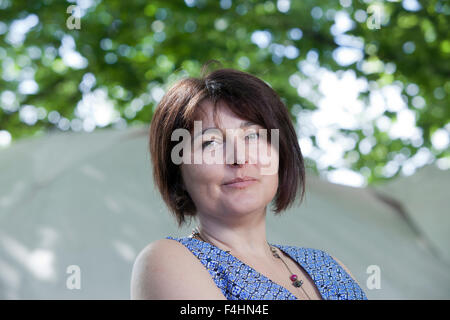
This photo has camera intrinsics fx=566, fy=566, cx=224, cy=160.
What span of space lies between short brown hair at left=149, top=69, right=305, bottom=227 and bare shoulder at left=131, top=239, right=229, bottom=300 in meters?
0.14

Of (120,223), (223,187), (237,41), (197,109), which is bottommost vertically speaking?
(120,223)

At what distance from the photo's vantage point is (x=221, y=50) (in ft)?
11.3

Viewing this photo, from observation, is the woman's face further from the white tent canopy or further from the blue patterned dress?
the white tent canopy

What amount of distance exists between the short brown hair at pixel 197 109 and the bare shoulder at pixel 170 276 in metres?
0.14

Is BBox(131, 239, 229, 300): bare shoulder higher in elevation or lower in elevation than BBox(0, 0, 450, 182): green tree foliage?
lower

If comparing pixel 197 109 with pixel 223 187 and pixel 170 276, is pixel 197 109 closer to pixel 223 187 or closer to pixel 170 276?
pixel 223 187

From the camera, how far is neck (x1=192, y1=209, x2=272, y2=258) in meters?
0.82

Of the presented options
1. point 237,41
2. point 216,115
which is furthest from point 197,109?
point 237,41

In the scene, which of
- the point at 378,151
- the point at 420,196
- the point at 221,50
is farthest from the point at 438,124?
the point at 221,50

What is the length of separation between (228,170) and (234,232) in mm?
113

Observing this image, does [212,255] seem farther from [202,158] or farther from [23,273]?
[23,273]

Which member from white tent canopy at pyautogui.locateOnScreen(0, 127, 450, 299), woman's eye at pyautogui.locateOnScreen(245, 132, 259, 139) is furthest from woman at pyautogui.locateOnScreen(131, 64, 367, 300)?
white tent canopy at pyautogui.locateOnScreen(0, 127, 450, 299)

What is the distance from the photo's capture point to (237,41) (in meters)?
3.46

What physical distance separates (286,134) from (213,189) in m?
0.16
